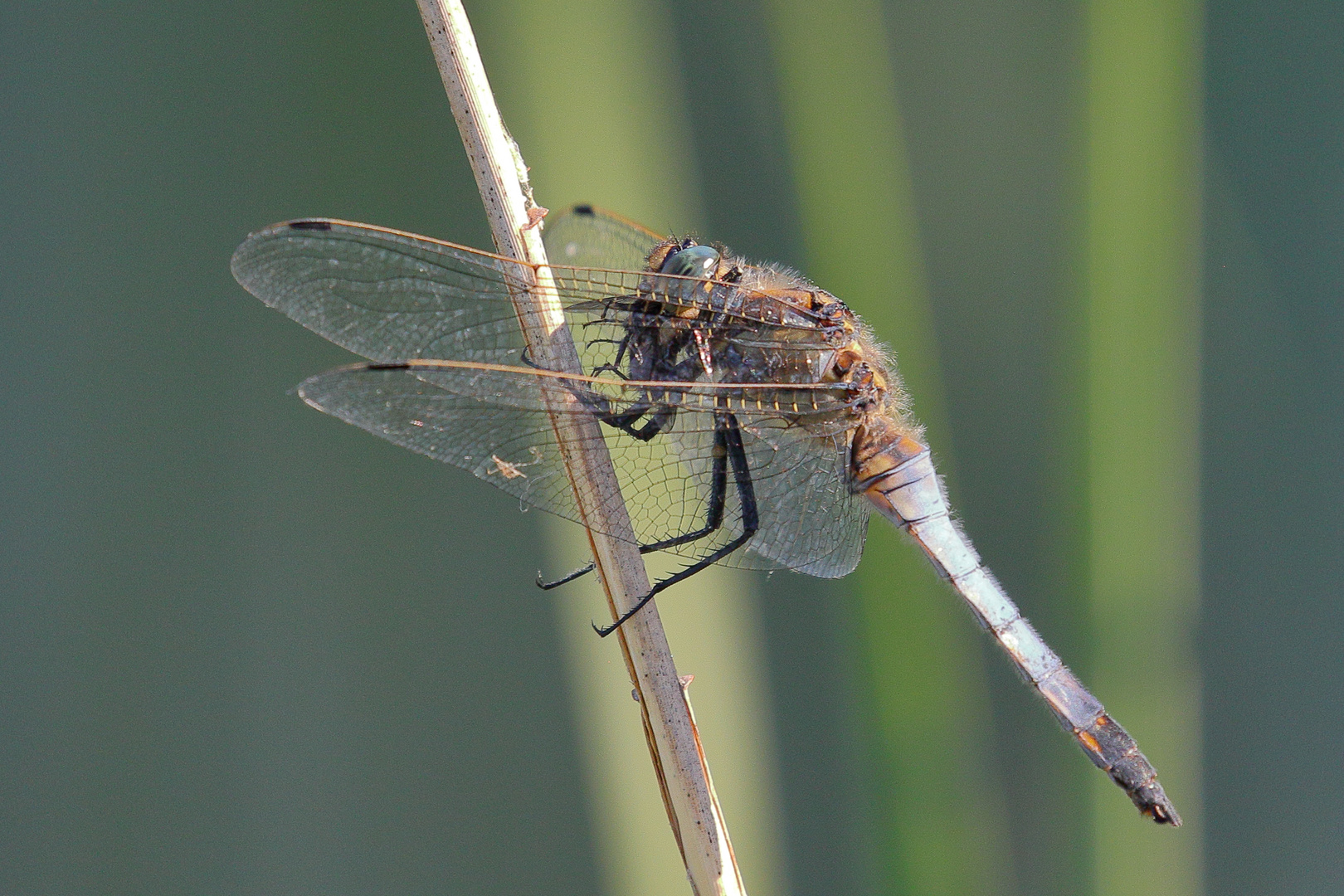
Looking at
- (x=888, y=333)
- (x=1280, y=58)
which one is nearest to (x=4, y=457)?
(x=888, y=333)

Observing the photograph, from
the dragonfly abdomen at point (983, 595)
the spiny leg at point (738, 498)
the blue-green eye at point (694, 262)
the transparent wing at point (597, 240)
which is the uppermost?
the transparent wing at point (597, 240)

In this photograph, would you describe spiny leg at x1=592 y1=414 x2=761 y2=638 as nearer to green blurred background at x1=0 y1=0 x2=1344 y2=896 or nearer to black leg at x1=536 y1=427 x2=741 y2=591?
black leg at x1=536 y1=427 x2=741 y2=591

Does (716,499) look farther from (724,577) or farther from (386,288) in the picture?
(386,288)

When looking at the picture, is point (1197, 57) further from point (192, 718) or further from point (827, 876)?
point (192, 718)

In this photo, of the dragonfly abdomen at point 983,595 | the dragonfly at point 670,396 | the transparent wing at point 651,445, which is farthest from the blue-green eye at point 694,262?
the dragonfly abdomen at point 983,595

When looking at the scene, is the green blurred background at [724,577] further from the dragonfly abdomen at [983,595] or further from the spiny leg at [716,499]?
the spiny leg at [716,499]

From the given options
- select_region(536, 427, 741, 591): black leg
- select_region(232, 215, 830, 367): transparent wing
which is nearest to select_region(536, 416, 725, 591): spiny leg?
select_region(536, 427, 741, 591): black leg
